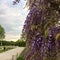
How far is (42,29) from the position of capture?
3.25 m

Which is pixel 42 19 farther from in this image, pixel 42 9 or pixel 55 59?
pixel 55 59

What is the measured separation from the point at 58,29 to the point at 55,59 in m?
0.32

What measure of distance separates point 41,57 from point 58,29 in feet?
1.16

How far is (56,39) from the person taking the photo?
3.08 m

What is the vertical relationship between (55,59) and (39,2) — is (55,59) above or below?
below

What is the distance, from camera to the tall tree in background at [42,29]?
3167 millimetres

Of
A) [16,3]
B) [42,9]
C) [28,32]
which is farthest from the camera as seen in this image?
[16,3]

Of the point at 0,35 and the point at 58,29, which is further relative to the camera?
the point at 0,35

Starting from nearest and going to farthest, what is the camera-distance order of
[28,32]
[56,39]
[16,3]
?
[56,39] < [28,32] < [16,3]

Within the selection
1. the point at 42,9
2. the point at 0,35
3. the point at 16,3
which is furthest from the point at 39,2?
the point at 0,35

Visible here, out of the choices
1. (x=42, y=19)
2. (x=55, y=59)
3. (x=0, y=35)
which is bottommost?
(x=55, y=59)

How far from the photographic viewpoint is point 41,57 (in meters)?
3.20

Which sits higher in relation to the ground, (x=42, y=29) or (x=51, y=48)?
(x=42, y=29)

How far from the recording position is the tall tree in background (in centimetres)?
317
